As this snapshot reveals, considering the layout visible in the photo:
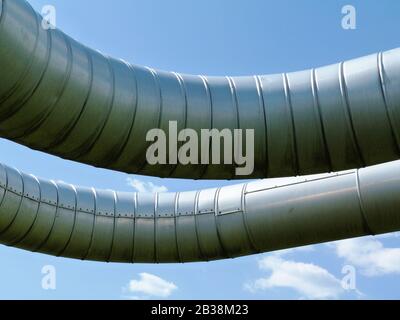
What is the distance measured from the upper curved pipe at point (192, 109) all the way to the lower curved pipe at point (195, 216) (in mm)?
2513

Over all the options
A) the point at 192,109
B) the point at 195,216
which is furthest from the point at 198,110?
the point at 195,216

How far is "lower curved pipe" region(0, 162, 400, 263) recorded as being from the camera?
25.1 feet

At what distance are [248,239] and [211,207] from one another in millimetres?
871

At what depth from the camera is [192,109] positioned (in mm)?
5223

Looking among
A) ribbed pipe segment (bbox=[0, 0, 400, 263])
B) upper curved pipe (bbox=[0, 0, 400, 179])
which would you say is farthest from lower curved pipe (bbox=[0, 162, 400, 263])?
upper curved pipe (bbox=[0, 0, 400, 179])

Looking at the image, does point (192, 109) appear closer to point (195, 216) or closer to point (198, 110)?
point (198, 110)

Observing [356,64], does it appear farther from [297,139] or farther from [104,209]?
[104,209]

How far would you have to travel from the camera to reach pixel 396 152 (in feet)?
16.5

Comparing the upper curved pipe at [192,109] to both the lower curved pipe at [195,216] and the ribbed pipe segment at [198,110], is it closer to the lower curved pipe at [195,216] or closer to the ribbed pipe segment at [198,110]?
the ribbed pipe segment at [198,110]

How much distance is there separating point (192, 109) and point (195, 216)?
12.9 feet

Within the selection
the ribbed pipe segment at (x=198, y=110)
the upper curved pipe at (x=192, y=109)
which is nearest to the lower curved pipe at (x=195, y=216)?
the ribbed pipe segment at (x=198, y=110)

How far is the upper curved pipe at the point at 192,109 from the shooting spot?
4.45 metres

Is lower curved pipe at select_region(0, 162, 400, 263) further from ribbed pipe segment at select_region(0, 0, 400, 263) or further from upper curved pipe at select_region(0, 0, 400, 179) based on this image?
upper curved pipe at select_region(0, 0, 400, 179)
